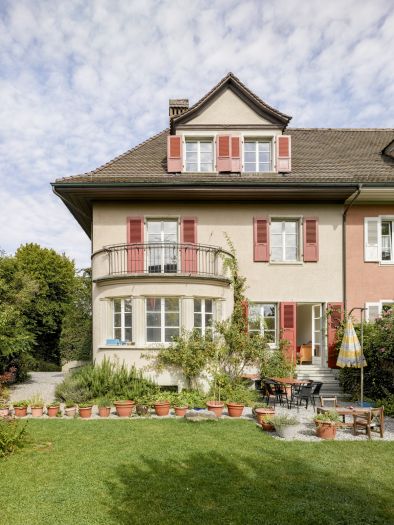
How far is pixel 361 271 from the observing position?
15.7 metres

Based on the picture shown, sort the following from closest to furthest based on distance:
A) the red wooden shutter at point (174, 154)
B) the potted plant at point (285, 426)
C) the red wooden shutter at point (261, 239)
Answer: the potted plant at point (285, 426), the red wooden shutter at point (261, 239), the red wooden shutter at point (174, 154)

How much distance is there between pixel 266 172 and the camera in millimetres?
16156

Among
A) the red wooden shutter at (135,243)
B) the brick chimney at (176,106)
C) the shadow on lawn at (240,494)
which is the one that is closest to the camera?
the shadow on lawn at (240,494)

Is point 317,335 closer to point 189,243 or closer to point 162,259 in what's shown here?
point 189,243

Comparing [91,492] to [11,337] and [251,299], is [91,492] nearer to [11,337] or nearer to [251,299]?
[251,299]

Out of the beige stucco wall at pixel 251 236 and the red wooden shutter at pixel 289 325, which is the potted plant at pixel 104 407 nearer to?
the beige stucco wall at pixel 251 236

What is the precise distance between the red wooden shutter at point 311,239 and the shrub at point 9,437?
11247mm

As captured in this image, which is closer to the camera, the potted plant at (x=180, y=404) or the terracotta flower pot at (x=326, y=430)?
the terracotta flower pot at (x=326, y=430)

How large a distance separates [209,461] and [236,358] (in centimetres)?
686

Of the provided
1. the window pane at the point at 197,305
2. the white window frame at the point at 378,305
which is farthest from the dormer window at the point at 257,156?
the white window frame at the point at 378,305

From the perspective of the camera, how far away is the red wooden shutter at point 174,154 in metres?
15.9

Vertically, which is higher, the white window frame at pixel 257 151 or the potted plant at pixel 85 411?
the white window frame at pixel 257 151

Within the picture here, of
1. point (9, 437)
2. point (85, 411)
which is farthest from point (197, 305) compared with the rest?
point (9, 437)

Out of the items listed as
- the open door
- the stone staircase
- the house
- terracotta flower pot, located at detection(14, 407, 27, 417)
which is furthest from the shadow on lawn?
the open door
